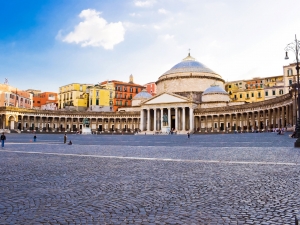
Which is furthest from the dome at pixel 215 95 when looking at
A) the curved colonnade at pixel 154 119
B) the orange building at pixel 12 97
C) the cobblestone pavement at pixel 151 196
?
the cobblestone pavement at pixel 151 196

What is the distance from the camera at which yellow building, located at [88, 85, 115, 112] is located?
10400 cm

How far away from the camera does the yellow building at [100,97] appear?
104000 millimetres

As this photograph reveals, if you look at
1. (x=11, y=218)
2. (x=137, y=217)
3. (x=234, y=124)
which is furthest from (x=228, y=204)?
(x=234, y=124)

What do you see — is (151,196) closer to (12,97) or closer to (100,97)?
(12,97)

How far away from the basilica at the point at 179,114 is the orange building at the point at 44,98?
26887mm

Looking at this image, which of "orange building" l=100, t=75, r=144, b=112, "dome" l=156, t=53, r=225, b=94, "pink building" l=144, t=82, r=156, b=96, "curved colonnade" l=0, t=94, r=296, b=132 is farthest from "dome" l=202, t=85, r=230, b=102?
"pink building" l=144, t=82, r=156, b=96

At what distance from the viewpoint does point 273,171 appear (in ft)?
32.7

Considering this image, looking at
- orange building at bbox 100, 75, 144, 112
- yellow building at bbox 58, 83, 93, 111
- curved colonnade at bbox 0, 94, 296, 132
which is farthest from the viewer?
orange building at bbox 100, 75, 144, 112

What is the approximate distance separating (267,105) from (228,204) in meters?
62.1

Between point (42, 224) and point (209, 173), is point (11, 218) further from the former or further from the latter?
point (209, 173)

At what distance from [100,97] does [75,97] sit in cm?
911

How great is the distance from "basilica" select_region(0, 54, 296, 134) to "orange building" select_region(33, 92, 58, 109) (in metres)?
26.9

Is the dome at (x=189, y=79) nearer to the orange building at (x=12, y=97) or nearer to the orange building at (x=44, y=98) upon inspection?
the orange building at (x=12, y=97)

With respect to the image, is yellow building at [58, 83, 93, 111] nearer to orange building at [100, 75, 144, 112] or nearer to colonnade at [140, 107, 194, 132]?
orange building at [100, 75, 144, 112]
